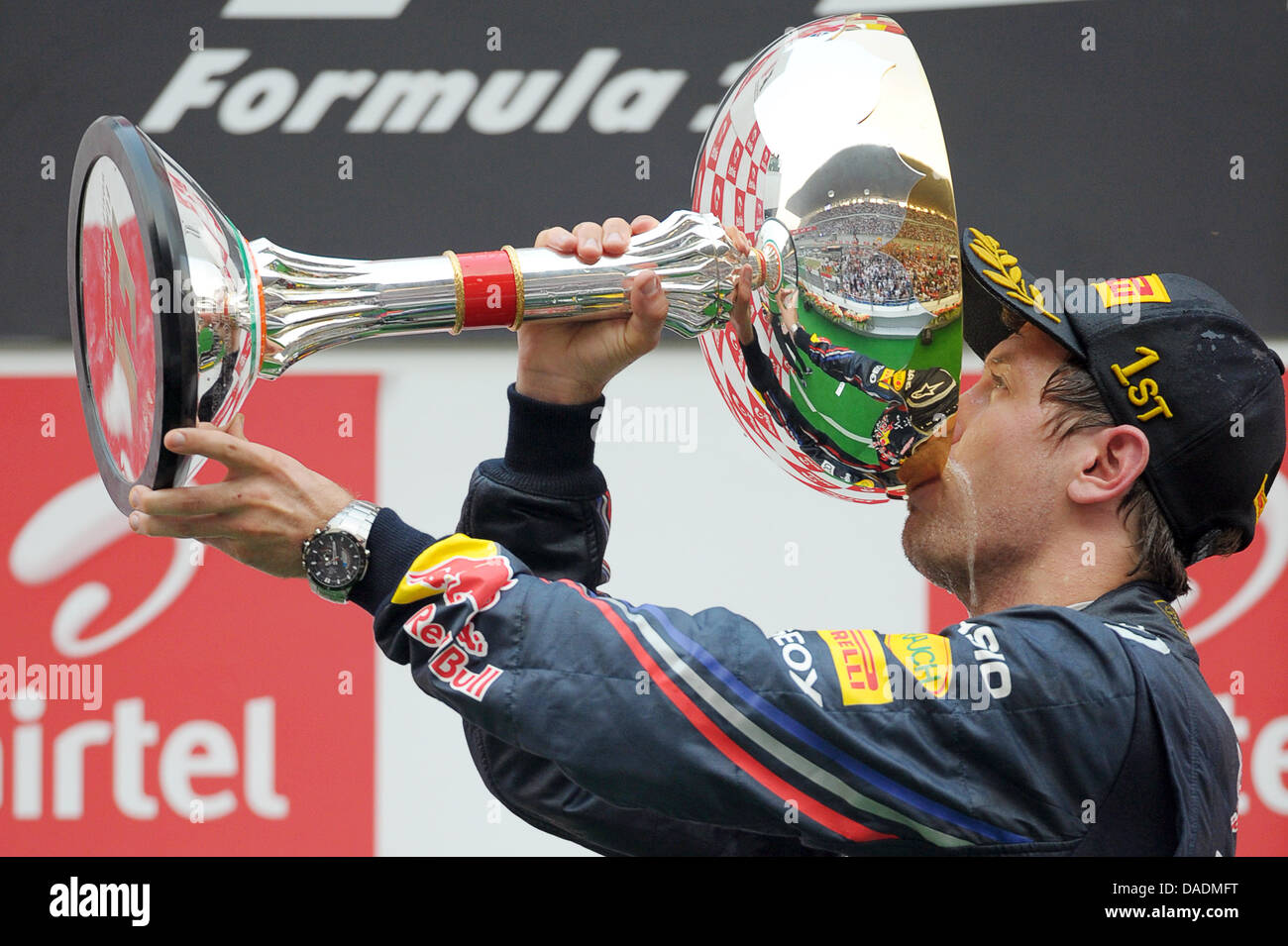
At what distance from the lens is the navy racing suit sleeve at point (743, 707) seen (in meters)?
1.24

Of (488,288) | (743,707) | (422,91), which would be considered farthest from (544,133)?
(743,707)

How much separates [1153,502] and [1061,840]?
0.45 metres

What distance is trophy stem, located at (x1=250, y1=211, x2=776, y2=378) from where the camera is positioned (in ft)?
4.33

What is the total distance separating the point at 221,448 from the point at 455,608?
24 cm

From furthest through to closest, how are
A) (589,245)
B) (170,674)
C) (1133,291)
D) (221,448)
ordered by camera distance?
(170,674), (1133,291), (589,245), (221,448)

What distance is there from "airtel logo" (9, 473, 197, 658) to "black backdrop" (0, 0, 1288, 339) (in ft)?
1.16

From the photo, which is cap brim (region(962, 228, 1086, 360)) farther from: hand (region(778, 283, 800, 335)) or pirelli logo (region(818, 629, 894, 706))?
pirelli logo (region(818, 629, 894, 706))

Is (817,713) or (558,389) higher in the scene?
(558,389)

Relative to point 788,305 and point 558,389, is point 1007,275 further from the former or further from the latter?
point 558,389

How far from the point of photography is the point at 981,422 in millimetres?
1700

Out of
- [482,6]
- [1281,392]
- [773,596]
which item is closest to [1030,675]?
[1281,392]

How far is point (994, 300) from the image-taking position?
1.75 meters

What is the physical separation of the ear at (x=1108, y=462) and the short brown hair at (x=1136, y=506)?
18mm

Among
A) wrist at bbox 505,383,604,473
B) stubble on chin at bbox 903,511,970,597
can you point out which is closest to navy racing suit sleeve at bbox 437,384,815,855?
wrist at bbox 505,383,604,473
